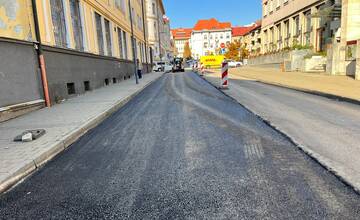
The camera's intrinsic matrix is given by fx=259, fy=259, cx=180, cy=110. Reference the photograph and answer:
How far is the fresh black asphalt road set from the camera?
2693mm

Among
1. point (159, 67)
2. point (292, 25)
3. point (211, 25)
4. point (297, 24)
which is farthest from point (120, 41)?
point (211, 25)

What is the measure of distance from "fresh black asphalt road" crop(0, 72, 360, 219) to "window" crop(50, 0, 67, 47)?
775cm

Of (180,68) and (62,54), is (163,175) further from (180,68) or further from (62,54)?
(180,68)

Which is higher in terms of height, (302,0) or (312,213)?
(302,0)

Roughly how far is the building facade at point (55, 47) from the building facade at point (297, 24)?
1991 cm

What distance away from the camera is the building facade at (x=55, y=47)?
7926 millimetres

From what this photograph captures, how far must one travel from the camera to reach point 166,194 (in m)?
3.05

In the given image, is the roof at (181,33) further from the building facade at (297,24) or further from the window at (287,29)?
the window at (287,29)

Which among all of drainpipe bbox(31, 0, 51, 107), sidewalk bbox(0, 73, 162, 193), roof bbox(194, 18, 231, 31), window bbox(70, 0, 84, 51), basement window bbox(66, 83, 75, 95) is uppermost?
roof bbox(194, 18, 231, 31)

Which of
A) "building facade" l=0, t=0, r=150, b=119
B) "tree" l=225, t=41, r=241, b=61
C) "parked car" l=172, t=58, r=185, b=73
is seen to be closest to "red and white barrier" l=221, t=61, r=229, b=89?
"building facade" l=0, t=0, r=150, b=119

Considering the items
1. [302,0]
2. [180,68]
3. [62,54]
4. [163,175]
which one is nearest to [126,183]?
[163,175]

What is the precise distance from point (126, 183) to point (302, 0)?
3701cm

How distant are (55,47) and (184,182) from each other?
9.59 metres

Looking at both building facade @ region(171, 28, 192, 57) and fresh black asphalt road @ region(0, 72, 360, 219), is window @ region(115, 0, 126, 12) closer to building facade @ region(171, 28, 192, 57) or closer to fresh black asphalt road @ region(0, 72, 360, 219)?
fresh black asphalt road @ region(0, 72, 360, 219)
